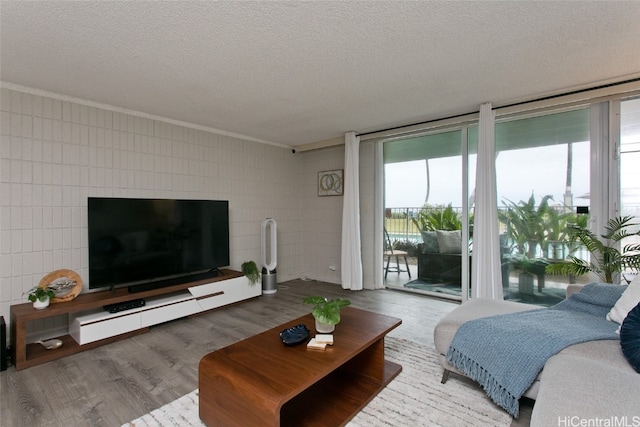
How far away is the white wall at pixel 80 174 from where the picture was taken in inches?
104

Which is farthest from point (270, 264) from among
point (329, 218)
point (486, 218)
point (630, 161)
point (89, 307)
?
point (630, 161)

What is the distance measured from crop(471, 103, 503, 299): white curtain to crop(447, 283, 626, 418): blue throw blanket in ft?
4.07

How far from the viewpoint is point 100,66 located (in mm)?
2324

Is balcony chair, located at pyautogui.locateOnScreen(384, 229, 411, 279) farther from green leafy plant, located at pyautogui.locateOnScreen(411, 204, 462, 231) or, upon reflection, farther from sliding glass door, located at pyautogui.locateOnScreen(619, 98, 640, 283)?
sliding glass door, located at pyautogui.locateOnScreen(619, 98, 640, 283)

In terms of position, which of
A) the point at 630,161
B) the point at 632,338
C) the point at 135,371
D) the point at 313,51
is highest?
the point at 313,51

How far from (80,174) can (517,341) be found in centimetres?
392

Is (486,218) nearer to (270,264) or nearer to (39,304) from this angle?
(270,264)

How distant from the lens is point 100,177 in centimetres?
315

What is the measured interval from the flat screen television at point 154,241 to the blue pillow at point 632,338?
364 centimetres

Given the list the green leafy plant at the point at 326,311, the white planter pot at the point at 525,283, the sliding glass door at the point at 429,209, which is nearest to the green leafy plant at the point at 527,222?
the white planter pot at the point at 525,283

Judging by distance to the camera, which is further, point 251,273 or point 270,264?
point 270,264

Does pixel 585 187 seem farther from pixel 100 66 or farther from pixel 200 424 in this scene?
pixel 100 66

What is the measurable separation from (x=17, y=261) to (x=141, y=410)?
1990mm

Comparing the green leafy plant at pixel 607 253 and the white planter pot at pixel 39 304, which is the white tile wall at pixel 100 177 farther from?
the green leafy plant at pixel 607 253
